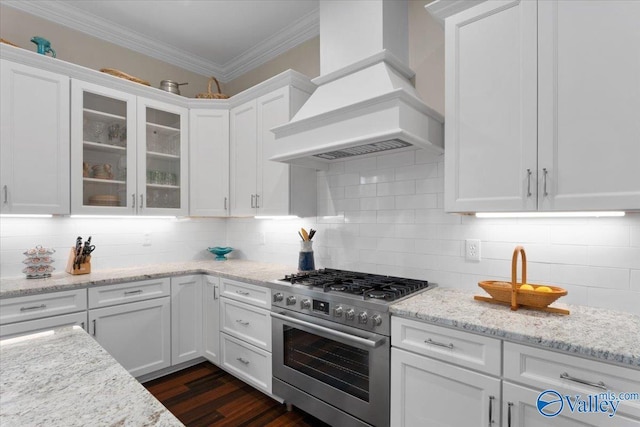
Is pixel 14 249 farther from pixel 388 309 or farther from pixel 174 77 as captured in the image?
pixel 388 309

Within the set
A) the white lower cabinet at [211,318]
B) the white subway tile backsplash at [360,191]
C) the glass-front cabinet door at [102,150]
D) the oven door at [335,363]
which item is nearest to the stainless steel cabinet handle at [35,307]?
the glass-front cabinet door at [102,150]

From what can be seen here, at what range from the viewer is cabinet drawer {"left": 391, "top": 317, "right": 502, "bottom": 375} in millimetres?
1423

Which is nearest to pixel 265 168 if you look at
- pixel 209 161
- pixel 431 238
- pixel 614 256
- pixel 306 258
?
pixel 209 161

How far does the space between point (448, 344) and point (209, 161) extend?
2.62 metres

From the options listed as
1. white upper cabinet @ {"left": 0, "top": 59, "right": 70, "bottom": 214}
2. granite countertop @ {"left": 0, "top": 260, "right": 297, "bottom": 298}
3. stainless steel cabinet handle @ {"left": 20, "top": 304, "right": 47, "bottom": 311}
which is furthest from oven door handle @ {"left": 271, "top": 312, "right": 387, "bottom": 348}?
white upper cabinet @ {"left": 0, "top": 59, "right": 70, "bottom": 214}

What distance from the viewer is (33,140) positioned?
2.40m

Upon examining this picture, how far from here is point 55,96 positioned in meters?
2.50

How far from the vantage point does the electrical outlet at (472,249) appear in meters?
2.07

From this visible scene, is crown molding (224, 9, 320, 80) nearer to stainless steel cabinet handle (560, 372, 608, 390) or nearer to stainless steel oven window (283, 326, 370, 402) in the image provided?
stainless steel oven window (283, 326, 370, 402)

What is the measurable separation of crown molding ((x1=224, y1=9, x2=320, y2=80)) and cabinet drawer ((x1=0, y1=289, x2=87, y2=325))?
8.57 ft

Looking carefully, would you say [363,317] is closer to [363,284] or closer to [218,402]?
[363,284]

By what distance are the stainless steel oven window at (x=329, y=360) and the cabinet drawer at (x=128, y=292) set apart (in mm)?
1170

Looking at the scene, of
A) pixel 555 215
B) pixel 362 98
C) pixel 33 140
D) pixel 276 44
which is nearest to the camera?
pixel 555 215

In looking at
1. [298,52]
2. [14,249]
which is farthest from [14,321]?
[298,52]
